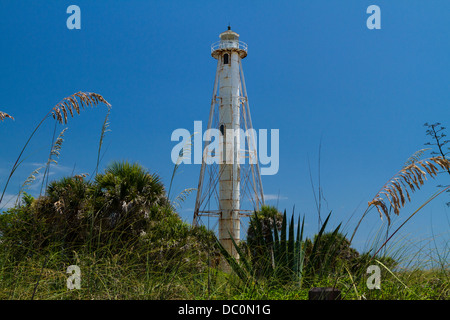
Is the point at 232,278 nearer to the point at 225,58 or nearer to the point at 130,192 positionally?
the point at 130,192

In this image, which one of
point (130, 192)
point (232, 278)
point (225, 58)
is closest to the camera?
point (232, 278)

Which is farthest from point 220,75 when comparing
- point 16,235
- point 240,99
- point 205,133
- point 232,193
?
point 16,235

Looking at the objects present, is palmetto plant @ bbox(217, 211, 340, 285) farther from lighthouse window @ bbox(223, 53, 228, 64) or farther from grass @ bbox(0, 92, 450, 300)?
lighthouse window @ bbox(223, 53, 228, 64)

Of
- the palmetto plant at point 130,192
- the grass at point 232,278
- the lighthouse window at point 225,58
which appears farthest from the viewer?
the lighthouse window at point 225,58

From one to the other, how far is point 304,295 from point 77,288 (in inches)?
99.2

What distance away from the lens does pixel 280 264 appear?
17.8 ft

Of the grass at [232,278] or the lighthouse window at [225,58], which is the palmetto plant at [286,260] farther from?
the lighthouse window at [225,58]

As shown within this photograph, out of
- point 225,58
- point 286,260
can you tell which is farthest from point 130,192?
point 225,58

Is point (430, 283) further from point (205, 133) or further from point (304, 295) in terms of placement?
point (205, 133)

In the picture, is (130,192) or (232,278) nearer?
(232,278)

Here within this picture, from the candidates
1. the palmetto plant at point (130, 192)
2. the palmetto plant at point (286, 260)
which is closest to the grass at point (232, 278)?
the palmetto plant at point (286, 260)

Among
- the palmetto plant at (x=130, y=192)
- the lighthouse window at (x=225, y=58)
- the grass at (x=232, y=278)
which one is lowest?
the grass at (x=232, y=278)

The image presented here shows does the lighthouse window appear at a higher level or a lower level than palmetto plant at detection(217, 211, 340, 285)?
higher

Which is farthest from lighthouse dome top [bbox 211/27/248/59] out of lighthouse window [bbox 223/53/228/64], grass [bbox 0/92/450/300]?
grass [bbox 0/92/450/300]
